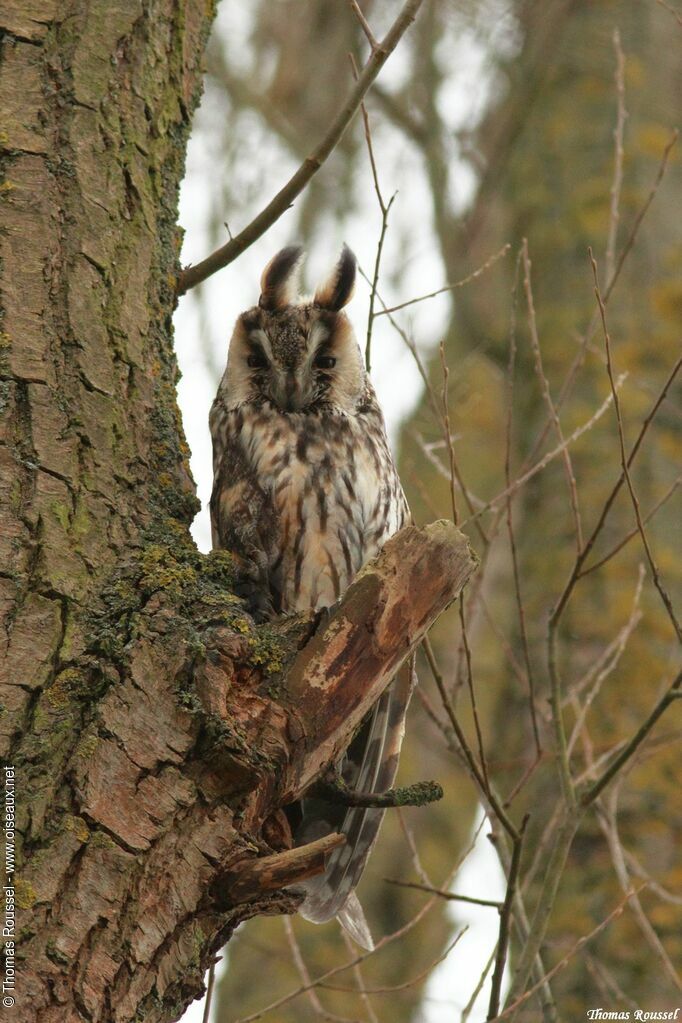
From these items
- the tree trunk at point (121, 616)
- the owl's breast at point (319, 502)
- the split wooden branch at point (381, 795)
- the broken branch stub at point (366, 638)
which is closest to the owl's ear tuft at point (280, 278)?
the owl's breast at point (319, 502)

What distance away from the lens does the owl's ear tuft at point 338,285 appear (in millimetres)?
3113

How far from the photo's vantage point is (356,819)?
283cm

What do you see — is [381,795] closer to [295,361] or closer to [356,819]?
[356,819]

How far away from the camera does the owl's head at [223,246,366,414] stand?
3010 millimetres

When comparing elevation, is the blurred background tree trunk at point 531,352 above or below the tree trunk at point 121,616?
above

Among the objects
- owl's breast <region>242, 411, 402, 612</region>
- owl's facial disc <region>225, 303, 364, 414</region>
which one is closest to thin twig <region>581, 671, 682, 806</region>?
owl's breast <region>242, 411, 402, 612</region>

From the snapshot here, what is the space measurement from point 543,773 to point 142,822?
8.83ft

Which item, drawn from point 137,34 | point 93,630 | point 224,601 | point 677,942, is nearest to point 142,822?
point 93,630

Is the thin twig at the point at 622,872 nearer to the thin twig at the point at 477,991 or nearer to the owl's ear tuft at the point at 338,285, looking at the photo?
the thin twig at the point at 477,991

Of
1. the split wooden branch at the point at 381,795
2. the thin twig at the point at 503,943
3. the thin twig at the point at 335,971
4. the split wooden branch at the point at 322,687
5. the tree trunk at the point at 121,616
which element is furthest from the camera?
the thin twig at the point at 335,971

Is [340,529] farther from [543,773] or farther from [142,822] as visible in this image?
[543,773]

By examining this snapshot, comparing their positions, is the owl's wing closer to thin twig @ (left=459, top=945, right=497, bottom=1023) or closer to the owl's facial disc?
the owl's facial disc

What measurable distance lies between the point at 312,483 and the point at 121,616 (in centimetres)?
107

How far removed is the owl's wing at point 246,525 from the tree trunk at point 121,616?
571mm
